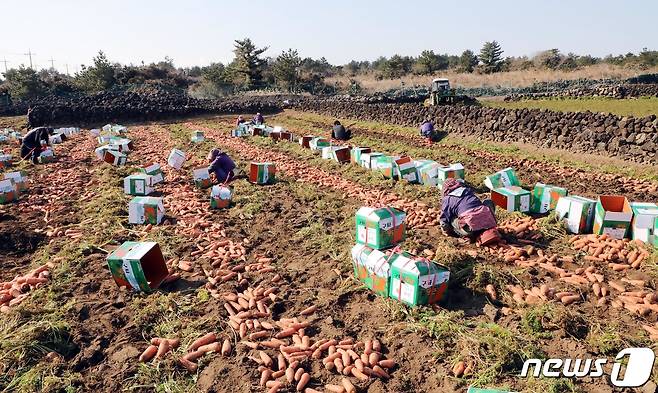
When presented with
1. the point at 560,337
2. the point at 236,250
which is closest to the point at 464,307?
the point at 560,337

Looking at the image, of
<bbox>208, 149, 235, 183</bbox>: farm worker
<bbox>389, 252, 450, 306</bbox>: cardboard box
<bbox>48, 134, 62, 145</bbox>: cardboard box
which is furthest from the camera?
<bbox>48, 134, 62, 145</bbox>: cardboard box

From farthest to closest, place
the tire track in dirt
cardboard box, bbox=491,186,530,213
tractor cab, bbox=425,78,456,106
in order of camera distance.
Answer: tractor cab, bbox=425,78,456,106
the tire track in dirt
cardboard box, bbox=491,186,530,213

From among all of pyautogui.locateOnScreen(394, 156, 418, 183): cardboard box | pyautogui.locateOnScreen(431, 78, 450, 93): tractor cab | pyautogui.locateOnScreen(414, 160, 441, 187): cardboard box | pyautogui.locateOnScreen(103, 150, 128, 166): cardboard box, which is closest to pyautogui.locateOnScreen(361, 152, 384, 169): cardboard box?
pyautogui.locateOnScreen(394, 156, 418, 183): cardboard box

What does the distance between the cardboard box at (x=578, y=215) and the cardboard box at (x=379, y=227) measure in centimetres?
290

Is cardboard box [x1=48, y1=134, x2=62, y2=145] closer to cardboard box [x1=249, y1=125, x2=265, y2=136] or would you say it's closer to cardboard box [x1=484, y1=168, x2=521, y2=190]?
cardboard box [x1=249, y1=125, x2=265, y2=136]

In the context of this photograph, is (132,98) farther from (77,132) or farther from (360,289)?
(360,289)

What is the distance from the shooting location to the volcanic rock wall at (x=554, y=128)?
13.4 m

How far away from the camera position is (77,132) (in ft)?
84.0

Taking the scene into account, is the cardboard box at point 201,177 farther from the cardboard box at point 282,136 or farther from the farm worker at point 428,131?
the farm worker at point 428,131

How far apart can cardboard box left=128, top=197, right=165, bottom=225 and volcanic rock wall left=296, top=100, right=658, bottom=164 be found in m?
13.3

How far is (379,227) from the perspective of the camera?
5.74m

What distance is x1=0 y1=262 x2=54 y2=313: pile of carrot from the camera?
17.9 feet

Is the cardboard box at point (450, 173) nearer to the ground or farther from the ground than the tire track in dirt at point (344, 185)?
farther from the ground

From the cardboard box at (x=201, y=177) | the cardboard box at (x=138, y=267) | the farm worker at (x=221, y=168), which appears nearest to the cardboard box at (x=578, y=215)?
the cardboard box at (x=138, y=267)
